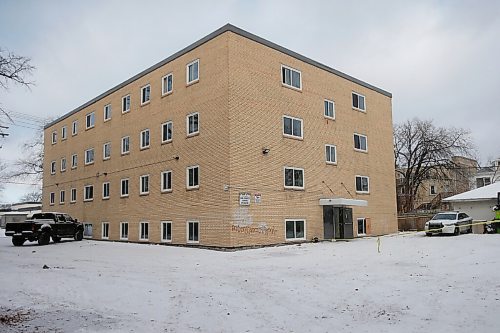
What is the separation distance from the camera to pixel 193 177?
2448 cm

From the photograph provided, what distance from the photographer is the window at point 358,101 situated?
105 feet

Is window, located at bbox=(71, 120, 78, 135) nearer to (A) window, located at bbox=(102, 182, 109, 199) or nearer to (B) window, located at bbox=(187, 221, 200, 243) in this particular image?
(A) window, located at bbox=(102, 182, 109, 199)

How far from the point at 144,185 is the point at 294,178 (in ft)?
30.5

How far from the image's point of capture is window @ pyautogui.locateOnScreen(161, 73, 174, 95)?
88.4 feet

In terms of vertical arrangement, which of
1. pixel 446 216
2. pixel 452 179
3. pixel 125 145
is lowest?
pixel 446 216

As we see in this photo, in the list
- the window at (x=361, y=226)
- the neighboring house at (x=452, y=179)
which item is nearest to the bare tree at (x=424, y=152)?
the neighboring house at (x=452, y=179)

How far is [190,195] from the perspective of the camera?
958 inches

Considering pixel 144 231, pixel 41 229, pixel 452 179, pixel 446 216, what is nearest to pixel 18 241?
pixel 41 229

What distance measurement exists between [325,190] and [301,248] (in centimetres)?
641

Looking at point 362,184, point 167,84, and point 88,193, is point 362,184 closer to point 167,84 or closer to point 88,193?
point 167,84

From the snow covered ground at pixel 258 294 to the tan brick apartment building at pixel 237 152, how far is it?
590 cm

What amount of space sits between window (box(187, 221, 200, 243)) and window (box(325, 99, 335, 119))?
35.8 ft

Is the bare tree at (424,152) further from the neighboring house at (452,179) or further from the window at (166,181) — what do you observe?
the window at (166,181)

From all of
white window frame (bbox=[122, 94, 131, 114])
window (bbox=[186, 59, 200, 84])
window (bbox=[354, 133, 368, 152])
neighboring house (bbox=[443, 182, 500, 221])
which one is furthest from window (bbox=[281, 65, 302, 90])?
neighboring house (bbox=[443, 182, 500, 221])
